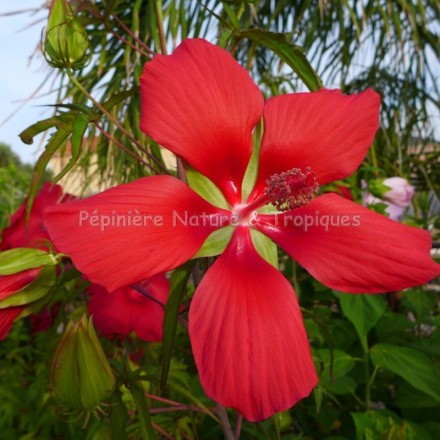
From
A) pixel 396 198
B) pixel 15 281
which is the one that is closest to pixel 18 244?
pixel 15 281

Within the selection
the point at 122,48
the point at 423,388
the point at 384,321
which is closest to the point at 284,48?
the point at 423,388

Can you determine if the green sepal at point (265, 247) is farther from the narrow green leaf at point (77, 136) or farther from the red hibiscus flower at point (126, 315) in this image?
the red hibiscus flower at point (126, 315)

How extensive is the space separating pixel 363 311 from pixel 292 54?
0.38 meters

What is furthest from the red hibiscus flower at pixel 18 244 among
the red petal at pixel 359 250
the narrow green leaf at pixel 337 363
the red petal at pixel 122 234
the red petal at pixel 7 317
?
the narrow green leaf at pixel 337 363

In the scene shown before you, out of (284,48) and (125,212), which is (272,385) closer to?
(125,212)

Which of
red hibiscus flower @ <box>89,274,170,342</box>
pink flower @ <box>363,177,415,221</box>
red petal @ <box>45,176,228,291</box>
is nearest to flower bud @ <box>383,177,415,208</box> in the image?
pink flower @ <box>363,177,415,221</box>

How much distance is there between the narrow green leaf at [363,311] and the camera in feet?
2.14

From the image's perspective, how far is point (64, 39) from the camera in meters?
0.43

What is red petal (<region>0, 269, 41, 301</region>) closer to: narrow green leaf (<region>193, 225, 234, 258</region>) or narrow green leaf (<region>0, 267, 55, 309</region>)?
narrow green leaf (<region>0, 267, 55, 309</region>)

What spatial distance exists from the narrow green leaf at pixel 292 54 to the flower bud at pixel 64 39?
14 cm

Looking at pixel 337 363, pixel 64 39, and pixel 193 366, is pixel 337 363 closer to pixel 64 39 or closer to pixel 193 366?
pixel 193 366

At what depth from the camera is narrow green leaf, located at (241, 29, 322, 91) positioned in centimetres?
41

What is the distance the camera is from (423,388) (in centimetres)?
62

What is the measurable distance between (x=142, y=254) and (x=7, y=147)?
56.7 feet
